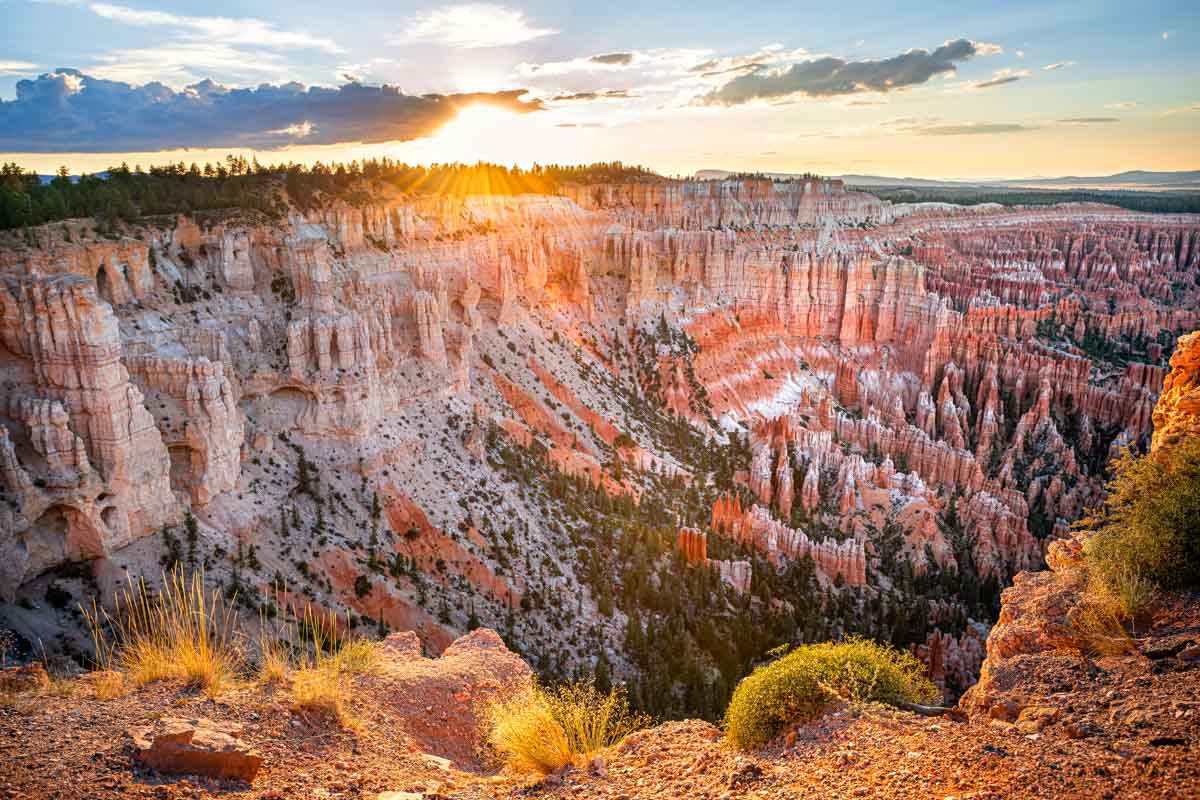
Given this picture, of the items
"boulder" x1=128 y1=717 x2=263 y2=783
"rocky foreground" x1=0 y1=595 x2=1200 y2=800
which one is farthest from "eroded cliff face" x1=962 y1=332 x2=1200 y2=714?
"boulder" x1=128 y1=717 x2=263 y2=783

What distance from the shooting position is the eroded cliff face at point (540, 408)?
1814 cm

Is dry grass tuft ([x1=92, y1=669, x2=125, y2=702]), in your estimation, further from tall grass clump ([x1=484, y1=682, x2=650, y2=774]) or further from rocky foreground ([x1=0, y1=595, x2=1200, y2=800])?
tall grass clump ([x1=484, y1=682, x2=650, y2=774])

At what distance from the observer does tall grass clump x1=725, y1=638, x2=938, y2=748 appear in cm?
955

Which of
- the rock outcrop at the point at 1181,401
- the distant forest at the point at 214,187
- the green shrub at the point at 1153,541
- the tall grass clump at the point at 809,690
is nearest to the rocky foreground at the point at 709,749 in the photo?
the tall grass clump at the point at 809,690

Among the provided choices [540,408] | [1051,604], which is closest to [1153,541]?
[1051,604]

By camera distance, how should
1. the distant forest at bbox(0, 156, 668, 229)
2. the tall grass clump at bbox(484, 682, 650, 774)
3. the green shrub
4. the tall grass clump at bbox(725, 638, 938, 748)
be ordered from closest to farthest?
the tall grass clump at bbox(484, 682, 650, 774) → the tall grass clump at bbox(725, 638, 938, 748) → the green shrub → the distant forest at bbox(0, 156, 668, 229)

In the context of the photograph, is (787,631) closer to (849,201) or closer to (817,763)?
(817,763)

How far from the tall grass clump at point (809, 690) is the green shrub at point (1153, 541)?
3.52m

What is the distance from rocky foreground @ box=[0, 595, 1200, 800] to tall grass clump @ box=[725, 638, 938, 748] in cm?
31

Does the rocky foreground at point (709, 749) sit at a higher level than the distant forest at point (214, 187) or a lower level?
lower

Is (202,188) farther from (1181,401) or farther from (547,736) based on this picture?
(1181,401)

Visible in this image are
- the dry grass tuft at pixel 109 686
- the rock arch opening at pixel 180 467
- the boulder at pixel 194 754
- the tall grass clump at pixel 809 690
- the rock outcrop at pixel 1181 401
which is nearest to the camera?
the boulder at pixel 194 754

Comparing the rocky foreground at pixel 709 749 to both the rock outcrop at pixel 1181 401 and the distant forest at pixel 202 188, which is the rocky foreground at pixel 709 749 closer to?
the rock outcrop at pixel 1181 401

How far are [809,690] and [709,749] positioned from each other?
1621mm
